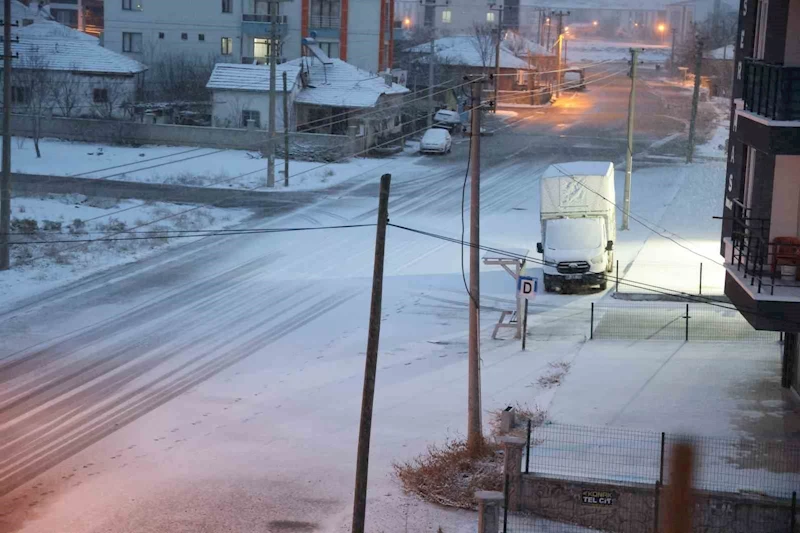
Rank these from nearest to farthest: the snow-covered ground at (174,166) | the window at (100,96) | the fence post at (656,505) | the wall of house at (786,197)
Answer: the fence post at (656,505) → the wall of house at (786,197) → the snow-covered ground at (174,166) → the window at (100,96)

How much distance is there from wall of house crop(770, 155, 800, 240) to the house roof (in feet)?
174

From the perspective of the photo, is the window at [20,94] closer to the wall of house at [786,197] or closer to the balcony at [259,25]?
the balcony at [259,25]

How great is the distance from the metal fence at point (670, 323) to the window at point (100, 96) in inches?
1694

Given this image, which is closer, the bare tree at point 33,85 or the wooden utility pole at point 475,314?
the wooden utility pole at point 475,314

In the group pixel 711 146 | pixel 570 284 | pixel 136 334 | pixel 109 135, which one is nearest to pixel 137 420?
pixel 136 334

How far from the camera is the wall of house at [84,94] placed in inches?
2456

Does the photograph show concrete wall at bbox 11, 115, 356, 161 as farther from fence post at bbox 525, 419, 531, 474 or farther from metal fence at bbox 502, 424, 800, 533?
fence post at bbox 525, 419, 531, 474

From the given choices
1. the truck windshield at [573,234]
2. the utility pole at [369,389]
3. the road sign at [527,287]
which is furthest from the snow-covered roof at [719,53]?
the utility pole at [369,389]

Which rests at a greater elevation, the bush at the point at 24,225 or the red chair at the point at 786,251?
the red chair at the point at 786,251

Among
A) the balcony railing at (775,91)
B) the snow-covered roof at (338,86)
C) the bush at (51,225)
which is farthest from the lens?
the snow-covered roof at (338,86)

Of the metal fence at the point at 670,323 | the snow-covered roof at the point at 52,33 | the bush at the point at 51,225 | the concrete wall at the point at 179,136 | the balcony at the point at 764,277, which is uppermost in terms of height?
the snow-covered roof at the point at 52,33

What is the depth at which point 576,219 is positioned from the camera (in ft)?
106

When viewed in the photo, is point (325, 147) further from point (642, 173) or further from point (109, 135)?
point (642, 173)

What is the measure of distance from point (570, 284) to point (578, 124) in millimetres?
39356
